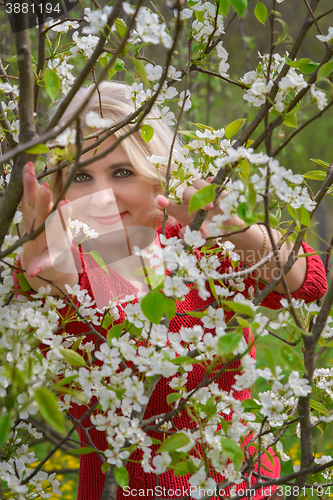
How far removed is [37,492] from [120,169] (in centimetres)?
66

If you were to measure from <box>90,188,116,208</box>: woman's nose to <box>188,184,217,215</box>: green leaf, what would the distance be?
543 mm

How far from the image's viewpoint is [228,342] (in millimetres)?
405

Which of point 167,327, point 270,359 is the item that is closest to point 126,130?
point 167,327

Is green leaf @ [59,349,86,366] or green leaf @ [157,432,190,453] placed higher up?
green leaf @ [59,349,86,366]

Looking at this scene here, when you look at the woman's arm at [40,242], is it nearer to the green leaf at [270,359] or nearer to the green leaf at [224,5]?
the green leaf at [270,359]

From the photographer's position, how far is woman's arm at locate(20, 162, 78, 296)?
1.50 feet

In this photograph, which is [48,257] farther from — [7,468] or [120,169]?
[120,169]

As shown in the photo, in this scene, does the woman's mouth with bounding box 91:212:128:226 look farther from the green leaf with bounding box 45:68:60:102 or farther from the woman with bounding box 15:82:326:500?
the green leaf with bounding box 45:68:60:102

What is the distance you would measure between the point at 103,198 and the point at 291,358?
2.11 ft

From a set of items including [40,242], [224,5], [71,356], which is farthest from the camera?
[224,5]

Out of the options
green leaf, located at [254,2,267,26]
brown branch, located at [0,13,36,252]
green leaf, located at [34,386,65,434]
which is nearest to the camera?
green leaf, located at [34,386,65,434]

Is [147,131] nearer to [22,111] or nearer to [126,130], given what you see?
[22,111]

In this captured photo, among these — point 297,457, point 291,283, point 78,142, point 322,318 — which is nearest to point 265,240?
point 291,283

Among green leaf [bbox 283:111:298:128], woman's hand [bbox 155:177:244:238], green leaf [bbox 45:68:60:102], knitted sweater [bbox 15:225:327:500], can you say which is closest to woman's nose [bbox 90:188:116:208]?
knitted sweater [bbox 15:225:327:500]
